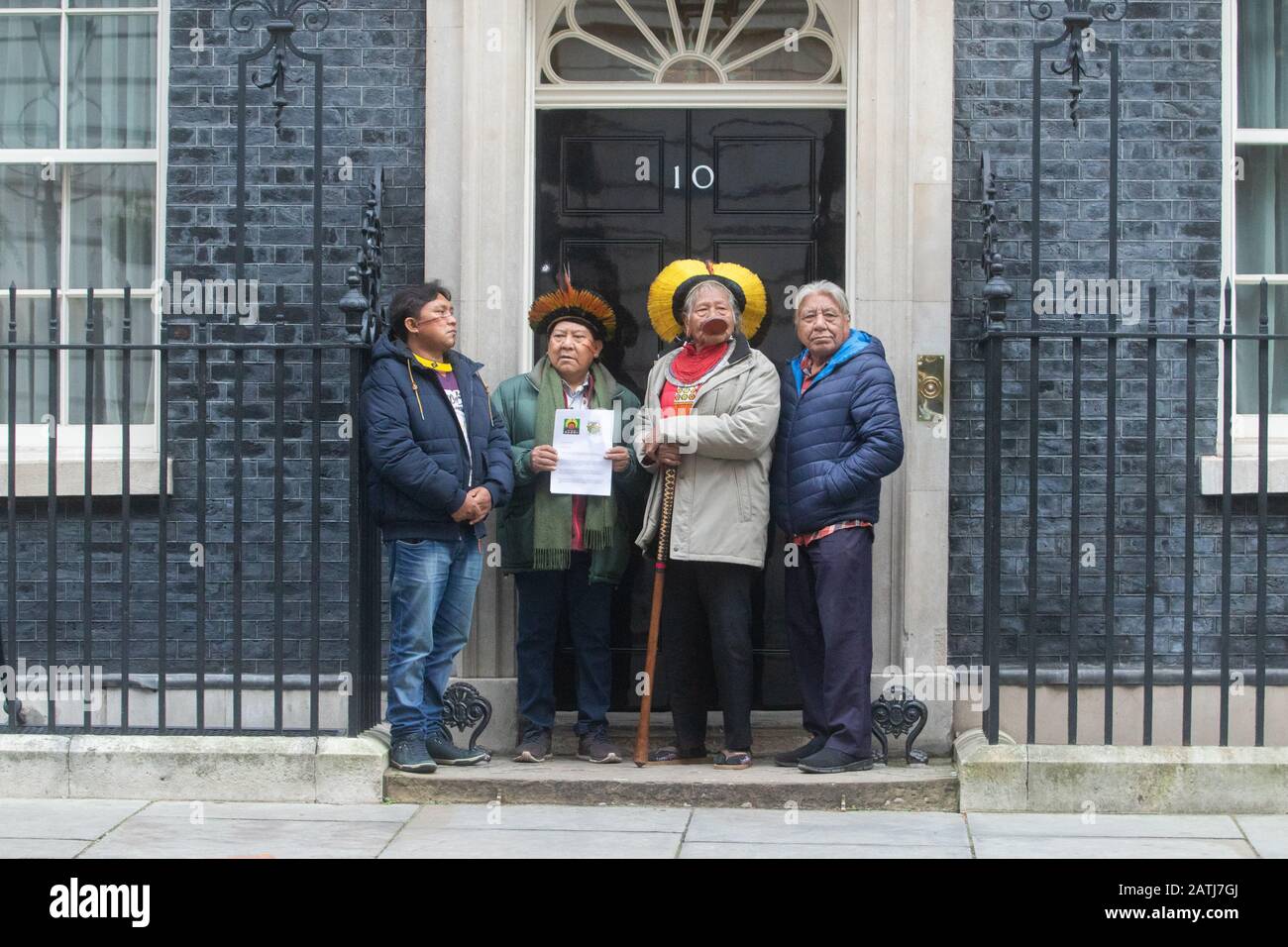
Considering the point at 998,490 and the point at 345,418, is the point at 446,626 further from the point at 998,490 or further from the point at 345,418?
the point at 998,490

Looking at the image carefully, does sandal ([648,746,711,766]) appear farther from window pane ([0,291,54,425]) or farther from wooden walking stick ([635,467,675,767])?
window pane ([0,291,54,425])

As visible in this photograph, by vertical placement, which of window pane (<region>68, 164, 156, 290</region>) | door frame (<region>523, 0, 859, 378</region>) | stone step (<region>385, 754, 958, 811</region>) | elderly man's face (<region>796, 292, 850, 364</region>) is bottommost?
stone step (<region>385, 754, 958, 811</region>)

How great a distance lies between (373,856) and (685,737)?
1850mm

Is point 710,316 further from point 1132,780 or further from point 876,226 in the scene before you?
point 1132,780

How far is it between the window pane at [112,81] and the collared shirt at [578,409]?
7.56 ft

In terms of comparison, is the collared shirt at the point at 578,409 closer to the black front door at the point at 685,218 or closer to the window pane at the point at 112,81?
the black front door at the point at 685,218

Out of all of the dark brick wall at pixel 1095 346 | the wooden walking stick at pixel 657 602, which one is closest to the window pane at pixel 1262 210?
the dark brick wall at pixel 1095 346

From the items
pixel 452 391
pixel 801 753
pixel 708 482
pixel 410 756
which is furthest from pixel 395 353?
pixel 801 753

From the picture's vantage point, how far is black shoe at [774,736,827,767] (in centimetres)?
751

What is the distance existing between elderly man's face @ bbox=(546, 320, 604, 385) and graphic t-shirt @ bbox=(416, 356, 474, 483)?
1.53 feet

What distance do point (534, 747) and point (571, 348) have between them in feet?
5.45

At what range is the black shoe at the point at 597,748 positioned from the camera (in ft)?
25.1

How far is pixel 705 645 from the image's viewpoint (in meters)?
7.72

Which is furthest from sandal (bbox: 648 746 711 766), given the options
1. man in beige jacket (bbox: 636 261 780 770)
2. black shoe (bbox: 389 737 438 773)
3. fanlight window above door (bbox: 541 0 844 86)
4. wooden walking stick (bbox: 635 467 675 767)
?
fanlight window above door (bbox: 541 0 844 86)
